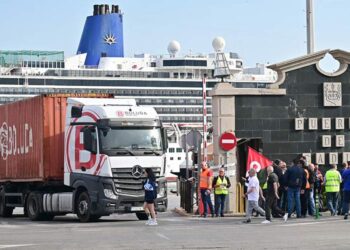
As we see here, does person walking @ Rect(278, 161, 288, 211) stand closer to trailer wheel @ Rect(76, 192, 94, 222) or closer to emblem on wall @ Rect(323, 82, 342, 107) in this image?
emblem on wall @ Rect(323, 82, 342, 107)

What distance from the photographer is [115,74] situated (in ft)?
336

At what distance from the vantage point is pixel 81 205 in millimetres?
25906

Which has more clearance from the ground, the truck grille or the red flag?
the red flag

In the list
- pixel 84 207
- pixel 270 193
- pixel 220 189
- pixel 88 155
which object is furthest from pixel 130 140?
pixel 270 193

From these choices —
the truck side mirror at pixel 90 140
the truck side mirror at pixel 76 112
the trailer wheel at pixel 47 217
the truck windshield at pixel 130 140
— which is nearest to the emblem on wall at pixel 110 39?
the trailer wheel at pixel 47 217

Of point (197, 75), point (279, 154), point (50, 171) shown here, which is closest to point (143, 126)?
point (50, 171)

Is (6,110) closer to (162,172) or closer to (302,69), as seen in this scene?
(162,172)

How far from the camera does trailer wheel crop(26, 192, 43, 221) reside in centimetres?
2764

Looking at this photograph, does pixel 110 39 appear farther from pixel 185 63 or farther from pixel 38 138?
pixel 38 138

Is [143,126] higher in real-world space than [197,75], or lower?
lower

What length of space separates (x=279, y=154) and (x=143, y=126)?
6.26m

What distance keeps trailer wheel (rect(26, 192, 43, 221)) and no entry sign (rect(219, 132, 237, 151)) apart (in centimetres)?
565

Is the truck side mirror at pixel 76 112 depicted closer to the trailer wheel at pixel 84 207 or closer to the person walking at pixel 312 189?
the trailer wheel at pixel 84 207

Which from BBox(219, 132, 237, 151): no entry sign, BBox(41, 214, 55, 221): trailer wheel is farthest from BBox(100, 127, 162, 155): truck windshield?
BBox(41, 214, 55, 221): trailer wheel
